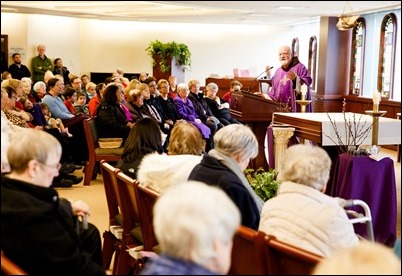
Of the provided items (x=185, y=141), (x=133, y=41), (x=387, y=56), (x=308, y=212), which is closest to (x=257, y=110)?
(x=185, y=141)

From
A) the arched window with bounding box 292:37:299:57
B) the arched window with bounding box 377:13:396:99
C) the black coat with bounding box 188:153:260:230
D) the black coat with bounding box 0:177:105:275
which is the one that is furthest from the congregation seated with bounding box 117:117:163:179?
the arched window with bounding box 292:37:299:57

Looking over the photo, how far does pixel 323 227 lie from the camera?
2.55 meters

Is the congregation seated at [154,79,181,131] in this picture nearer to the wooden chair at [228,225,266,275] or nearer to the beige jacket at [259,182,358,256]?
the beige jacket at [259,182,358,256]

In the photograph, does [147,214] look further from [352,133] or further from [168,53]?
[168,53]

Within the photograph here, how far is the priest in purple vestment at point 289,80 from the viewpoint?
771 centimetres

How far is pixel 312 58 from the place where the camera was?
601 inches

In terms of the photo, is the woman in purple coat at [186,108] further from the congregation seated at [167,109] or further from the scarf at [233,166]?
the scarf at [233,166]

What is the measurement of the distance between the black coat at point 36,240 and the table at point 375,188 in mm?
2571

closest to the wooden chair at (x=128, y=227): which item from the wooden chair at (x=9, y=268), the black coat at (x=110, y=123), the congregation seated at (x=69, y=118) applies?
the wooden chair at (x=9, y=268)

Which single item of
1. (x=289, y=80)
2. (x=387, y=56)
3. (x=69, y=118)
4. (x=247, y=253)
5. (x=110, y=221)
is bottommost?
(x=110, y=221)

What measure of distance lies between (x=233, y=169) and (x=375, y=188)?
1.71m

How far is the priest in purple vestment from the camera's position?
7707 millimetres

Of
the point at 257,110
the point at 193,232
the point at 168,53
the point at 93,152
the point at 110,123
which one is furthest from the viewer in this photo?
the point at 168,53

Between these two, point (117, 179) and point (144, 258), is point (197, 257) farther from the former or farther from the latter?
point (117, 179)
